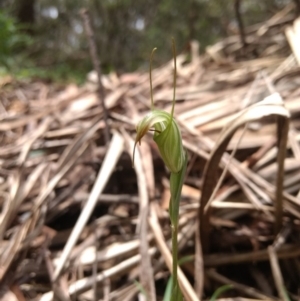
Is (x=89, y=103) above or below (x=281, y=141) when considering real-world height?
above

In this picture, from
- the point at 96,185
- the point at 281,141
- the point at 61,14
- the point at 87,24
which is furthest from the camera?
the point at 61,14

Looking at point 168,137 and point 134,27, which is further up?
point 134,27

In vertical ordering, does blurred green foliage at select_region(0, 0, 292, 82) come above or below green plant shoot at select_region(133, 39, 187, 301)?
above

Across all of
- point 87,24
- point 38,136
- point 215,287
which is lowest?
point 215,287

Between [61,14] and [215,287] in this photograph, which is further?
[61,14]

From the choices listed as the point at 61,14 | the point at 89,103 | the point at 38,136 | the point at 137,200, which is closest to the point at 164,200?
the point at 137,200

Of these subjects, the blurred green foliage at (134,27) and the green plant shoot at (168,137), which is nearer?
the green plant shoot at (168,137)

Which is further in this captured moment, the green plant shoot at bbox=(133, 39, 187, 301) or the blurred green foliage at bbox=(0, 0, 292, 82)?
the blurred green foliage at bbox=(0, 0, 292, 82)

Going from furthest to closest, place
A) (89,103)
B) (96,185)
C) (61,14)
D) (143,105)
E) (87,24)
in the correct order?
(61,14) → (89,103) → (143,105) → (87,24) → (96,185)

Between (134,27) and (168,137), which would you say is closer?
(168,137)

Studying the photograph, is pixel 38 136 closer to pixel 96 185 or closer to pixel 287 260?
pixel 96 185

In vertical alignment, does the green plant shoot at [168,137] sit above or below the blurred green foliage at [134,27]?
below
